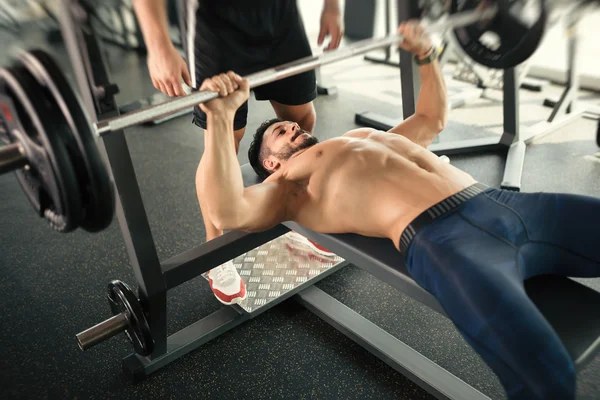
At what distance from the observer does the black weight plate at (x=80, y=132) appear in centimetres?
87

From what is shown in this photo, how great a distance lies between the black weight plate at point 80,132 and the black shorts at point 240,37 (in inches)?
31.4

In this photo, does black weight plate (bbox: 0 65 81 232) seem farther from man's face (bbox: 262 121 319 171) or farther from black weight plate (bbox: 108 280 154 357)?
man's face (bbox: 262 121 319 171)

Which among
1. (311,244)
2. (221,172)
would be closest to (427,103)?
(311,244)

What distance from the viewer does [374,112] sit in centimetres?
354

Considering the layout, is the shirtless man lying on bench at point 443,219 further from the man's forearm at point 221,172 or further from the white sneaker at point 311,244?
the white sneaker at point 311,244

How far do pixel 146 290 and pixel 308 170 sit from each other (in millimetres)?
580

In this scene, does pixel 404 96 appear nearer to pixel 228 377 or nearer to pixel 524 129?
pixel 524 129

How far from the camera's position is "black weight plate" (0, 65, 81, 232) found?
88 cm

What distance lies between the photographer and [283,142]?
170cm

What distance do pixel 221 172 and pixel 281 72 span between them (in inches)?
12.0

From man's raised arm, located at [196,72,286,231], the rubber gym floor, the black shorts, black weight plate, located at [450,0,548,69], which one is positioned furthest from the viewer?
black weight plate, located at [450,0,548,69]

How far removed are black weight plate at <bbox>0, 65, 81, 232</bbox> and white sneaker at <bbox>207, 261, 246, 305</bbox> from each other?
825mm

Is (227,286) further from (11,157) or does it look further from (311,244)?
(11,157)

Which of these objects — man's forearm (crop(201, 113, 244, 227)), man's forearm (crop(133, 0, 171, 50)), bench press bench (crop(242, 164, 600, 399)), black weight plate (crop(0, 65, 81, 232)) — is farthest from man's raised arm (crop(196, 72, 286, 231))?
black weight plate (crop(0, 65, 81, 232))
